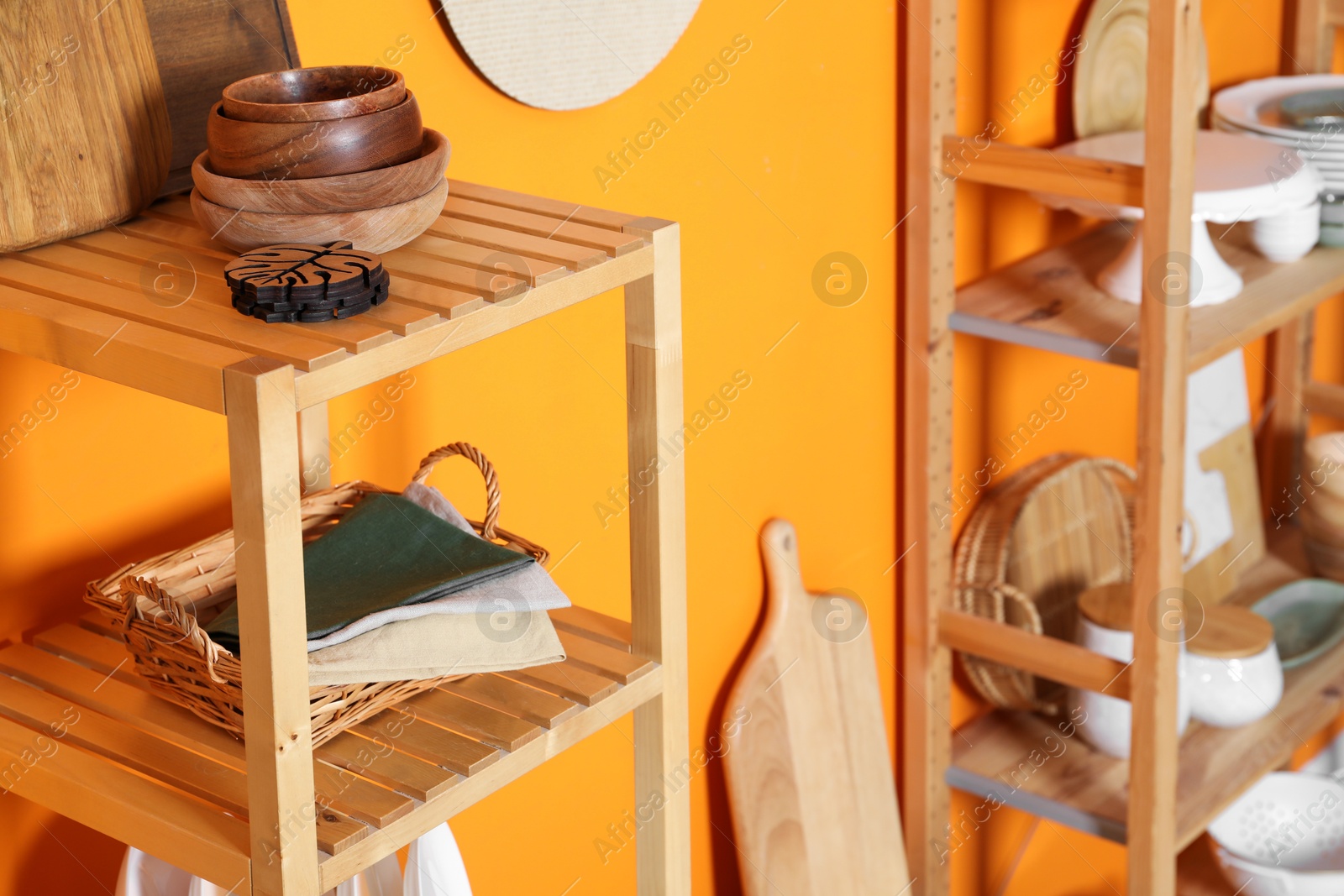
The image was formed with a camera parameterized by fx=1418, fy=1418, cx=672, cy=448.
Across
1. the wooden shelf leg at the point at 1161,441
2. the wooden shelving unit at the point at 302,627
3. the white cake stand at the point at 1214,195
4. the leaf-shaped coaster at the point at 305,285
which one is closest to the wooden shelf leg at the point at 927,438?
the white cake stand at the point at 1214,195

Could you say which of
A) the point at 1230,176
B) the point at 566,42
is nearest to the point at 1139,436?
the point at 1230,176

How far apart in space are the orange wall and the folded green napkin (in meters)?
0.18

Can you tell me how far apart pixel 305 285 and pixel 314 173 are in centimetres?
10

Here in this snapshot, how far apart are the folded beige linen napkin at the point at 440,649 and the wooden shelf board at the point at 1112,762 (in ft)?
3.62

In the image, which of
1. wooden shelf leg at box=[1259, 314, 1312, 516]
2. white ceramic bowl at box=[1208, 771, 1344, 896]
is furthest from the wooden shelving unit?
wooden shelf leg at box=[1259, 314, 1312, 516]

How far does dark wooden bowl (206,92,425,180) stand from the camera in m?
0.81

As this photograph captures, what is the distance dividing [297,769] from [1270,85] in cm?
179

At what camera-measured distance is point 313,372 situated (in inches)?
27.3

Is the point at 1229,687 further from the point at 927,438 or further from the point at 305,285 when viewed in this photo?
the point at 305,285

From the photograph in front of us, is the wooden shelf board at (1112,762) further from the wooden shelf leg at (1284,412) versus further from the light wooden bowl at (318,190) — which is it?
the light wooden bowl at (318,190)

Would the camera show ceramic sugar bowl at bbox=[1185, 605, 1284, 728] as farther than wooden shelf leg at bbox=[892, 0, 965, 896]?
Yes

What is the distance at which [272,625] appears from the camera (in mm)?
707

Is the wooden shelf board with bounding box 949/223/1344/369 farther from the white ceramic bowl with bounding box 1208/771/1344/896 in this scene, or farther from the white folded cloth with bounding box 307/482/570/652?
the white folded cloth with bounding box 307/482/570/652

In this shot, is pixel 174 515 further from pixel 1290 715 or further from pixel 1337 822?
pixel 1337 822
